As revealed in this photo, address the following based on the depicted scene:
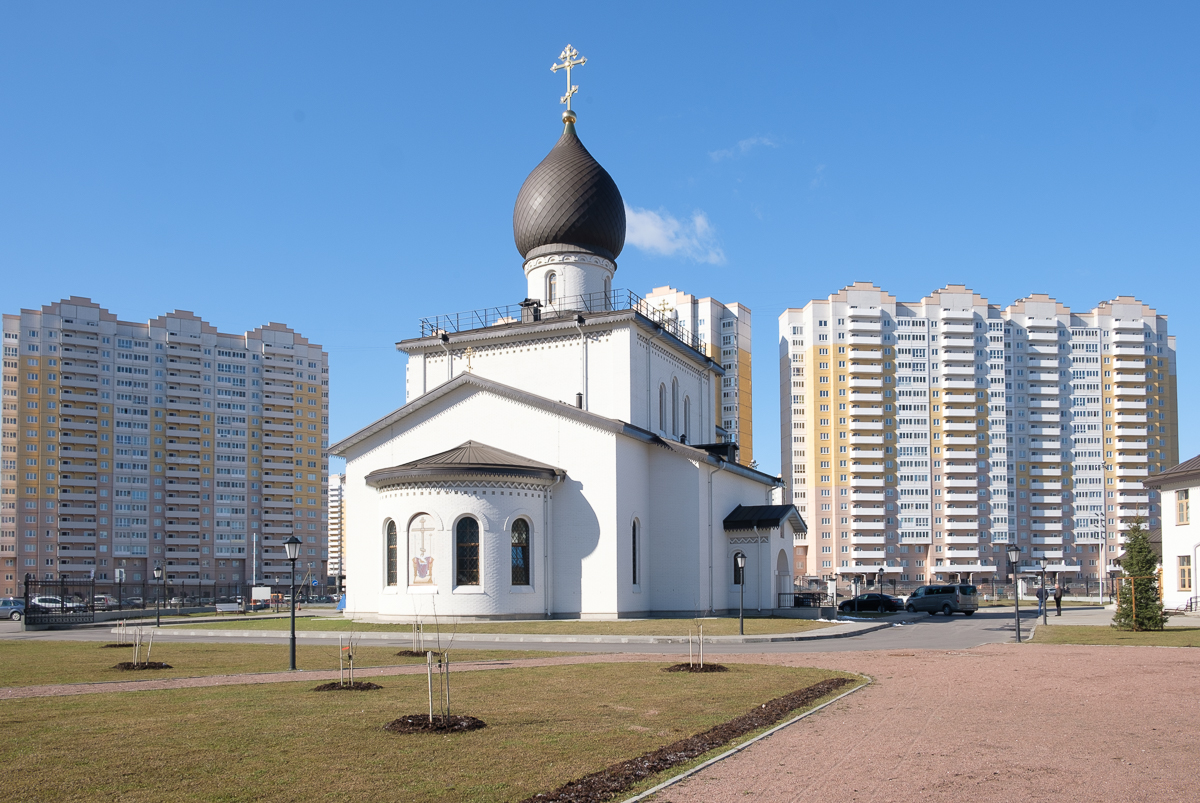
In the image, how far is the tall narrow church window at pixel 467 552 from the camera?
1298 inches

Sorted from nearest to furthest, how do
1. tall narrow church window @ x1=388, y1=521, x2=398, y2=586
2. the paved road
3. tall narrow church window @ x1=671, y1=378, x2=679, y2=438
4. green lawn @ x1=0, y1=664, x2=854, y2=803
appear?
green lawn @ x1=0, y1=664, x2=854, y2=803, the paved road, tall narrow church window @ x1=388, y1=521, x2=398, y2=586, tall narrow church window @ x1=671, y1=378, x2=679, y2=438

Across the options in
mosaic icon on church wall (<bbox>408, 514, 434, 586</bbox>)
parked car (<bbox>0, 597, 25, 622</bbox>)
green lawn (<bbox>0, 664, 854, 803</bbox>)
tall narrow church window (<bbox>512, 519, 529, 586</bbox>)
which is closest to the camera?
green lawn (<bbox>0, 664, 854, 803</bbox>)

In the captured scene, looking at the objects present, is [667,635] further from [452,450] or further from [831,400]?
[831,400]

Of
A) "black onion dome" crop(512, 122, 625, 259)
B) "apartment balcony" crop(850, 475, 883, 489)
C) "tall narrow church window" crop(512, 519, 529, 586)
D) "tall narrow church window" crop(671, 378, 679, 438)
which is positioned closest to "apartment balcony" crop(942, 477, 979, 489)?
"apartment balcony" crop(850, 475, 883, 489)

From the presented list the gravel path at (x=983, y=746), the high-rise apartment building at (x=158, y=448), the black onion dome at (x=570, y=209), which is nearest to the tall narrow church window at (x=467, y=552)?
the black onion dome at (x=570, y=209)

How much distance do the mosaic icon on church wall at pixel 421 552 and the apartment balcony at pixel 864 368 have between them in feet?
260

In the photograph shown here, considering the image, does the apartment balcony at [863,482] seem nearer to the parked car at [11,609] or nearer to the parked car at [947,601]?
the parked car at [947,601]

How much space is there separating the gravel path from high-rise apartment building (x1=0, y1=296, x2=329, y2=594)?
93.5m

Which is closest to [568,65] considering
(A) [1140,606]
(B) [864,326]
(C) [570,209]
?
(C) [570,209]

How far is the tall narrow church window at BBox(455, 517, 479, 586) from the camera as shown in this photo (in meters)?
33.0

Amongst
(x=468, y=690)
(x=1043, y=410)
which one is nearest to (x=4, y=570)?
(x=468, y=690)

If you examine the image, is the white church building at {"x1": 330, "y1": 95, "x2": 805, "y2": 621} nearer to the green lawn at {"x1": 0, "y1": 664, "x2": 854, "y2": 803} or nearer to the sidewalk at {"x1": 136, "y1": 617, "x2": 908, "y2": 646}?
the sidewalk at {"x1": 136, "y1": 617, "x2": 908, "y2": 646}

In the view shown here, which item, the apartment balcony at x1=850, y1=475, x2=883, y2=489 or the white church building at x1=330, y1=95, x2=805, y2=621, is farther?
the apartment balcony at x1=850, y1=475, x2=883, y2=489

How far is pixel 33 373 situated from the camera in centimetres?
10088
